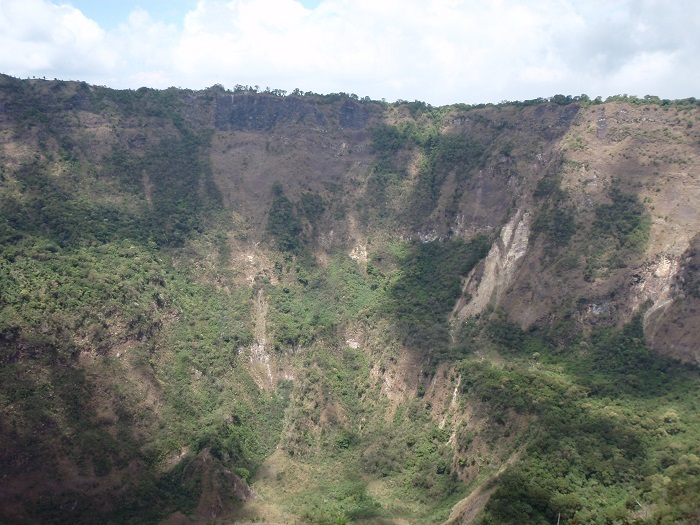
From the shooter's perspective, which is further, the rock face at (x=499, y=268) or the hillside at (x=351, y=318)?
the rock face at (x=499, y=268)

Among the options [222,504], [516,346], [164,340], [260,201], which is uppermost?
[260,201]

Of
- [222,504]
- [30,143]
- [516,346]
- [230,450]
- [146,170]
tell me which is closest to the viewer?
[222,504]

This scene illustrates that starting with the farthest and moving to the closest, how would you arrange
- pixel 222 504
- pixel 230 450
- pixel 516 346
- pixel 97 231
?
pixel 97 231 → pixel 516 346 → pixel 230 450 → pixel 222 504

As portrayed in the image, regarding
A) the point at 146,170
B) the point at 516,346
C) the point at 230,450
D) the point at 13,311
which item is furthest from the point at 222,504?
the point at 146,170

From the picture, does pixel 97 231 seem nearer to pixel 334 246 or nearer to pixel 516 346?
pixel 334 246

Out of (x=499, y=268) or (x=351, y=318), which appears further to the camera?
(x=351, y=318)

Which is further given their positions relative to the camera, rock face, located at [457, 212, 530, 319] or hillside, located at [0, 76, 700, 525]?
rock face, located at [457, 212, 530, 319]

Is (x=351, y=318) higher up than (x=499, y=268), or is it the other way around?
(x=499, y=268)

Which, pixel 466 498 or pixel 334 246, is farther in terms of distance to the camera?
pixel 334 246
